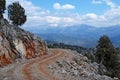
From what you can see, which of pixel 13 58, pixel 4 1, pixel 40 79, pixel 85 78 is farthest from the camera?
pixel 4 1

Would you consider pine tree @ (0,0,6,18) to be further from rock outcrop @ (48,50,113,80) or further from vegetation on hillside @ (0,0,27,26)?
rock outcrop @ (48,50,113,80)

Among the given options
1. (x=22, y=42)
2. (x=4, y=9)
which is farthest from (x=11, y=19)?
(x=22, y=42)

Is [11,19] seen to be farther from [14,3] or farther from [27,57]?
[27,57]

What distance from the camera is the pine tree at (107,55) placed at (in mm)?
108444

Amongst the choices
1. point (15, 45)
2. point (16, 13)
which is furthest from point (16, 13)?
point (15, 45)

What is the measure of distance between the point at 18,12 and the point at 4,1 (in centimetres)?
1585

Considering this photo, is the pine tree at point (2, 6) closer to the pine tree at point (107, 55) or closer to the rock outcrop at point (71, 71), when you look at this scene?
the rock outcrop at point (71, 71)

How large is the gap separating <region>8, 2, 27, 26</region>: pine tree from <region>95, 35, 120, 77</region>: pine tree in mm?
29243

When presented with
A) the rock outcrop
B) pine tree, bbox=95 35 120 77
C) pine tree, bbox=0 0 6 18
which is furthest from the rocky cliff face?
pine tree, bbox=95 35 120 77

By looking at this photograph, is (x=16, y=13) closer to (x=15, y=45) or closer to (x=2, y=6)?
(x=2, y=6)

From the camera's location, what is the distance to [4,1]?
8912cm

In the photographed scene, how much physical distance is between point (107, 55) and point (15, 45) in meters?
44.6

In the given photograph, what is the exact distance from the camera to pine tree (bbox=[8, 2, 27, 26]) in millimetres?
102562

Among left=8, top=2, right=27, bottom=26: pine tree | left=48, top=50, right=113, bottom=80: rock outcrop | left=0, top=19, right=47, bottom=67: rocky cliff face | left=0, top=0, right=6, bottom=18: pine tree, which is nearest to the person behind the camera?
left=48, top=50, right=113, bottom=80: rock outcrop
